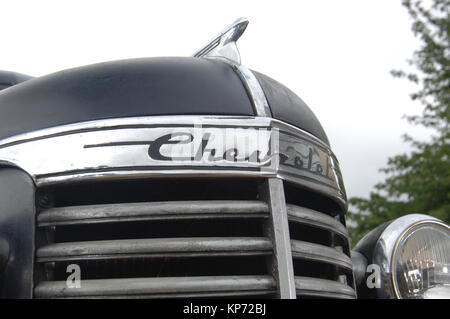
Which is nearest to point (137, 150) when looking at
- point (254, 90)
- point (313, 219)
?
point (254, 90)

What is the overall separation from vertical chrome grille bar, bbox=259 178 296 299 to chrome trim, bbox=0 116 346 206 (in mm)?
54

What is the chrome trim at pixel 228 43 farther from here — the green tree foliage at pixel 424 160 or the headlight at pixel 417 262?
the green tree foliage at pixel 424 160

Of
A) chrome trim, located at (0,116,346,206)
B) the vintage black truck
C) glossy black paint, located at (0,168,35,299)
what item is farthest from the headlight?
glossy black paint, located at (0,168,35,299)

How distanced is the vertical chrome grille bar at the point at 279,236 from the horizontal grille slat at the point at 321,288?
82 millimetres

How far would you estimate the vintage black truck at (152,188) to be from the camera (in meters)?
1.71

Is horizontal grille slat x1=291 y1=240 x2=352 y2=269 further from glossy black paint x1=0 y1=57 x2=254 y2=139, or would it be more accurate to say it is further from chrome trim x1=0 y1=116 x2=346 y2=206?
glossy black paint x1=0 y1=57 x2=254 y2=139

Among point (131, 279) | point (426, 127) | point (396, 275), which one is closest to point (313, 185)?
point (396, 275)

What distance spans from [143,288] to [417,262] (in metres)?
1.23

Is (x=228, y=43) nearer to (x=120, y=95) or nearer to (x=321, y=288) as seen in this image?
(x=120, y=95)

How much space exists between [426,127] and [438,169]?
5.04 ft

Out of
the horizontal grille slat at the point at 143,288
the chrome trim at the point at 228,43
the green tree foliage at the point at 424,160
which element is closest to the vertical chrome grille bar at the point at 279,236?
the horizontal grille slat at the point at 143,288

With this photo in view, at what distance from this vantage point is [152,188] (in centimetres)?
183
